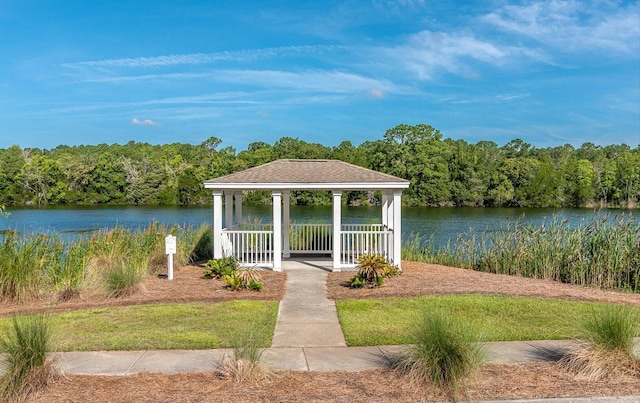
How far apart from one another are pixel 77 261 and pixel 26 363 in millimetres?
6968

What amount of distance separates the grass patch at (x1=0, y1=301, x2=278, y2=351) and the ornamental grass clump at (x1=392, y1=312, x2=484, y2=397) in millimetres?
1664

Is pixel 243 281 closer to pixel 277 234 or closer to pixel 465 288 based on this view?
pixel 277 234

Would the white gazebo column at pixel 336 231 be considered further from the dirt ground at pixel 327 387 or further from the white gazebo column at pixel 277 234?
the dirt ground at pixel 327 387

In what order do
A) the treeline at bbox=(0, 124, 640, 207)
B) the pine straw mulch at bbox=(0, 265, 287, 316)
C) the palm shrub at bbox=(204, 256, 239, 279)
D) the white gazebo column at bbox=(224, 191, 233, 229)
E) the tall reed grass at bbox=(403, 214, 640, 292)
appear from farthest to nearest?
the treeline at bbox=(0, 124, 640, 207)
the white gazebo column at bbox=(224, 191, 233, 229)
the tall reed grass at bbox=(403, 214, 640, 292)
the palm shrub at bbox=(204, 256, 239, 279)
the pine straw mulch at bbox=(0, 265, 287, 316)

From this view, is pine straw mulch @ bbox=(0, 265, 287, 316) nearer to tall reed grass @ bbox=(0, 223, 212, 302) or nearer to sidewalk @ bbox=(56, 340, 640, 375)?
tall reed grass @ bbox=(0, 223, 212, 302)

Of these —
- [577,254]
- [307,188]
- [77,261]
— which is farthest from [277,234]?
[577,254]

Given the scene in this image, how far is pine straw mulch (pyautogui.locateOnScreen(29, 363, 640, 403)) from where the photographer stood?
477cm

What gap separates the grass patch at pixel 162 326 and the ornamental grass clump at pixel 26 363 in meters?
0.91

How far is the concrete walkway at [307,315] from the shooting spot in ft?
22.3

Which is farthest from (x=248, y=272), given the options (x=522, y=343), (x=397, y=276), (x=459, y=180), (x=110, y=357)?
(x=459, y=180)

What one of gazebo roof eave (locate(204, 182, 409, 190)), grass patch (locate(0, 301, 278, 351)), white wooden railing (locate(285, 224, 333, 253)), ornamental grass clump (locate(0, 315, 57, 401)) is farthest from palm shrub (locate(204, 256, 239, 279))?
ornamental grass clump (locate(0, 315, 57, 401))

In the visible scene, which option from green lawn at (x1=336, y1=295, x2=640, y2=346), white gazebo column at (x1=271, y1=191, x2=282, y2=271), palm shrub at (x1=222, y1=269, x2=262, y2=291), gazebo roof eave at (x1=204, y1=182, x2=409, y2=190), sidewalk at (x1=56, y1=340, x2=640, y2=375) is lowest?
green lawn at (x1=336, y1=295, x2=640, y2=346)

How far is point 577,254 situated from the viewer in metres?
11.9

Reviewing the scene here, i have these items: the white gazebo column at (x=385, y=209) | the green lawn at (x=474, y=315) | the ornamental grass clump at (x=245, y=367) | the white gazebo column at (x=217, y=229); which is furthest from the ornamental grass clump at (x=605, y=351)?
the white gazebo column at (x=217, y=229)
